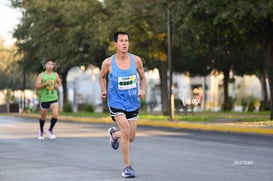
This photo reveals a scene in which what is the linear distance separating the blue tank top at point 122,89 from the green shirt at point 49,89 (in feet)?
22.2

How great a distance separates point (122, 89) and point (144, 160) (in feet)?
7.82

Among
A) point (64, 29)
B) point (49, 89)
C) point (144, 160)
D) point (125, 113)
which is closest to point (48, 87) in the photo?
point (49, 89)

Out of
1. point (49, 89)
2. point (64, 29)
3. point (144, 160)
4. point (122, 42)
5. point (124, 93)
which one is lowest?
point (144, 160)

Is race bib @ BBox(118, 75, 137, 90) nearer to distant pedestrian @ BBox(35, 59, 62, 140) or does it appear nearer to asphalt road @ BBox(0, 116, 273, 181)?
asphalt road @ BBox(0, 116, 273, 181)

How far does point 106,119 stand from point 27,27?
1470 centimetres

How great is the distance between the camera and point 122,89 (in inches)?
316

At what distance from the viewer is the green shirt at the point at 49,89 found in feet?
48.2

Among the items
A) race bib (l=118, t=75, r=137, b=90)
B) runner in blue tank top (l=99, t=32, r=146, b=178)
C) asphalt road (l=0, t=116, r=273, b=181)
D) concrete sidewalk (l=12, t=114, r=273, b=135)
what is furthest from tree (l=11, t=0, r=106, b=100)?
race bib (l=118, t=75, r=137, b=90)

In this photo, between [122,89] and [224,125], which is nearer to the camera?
[122,89]

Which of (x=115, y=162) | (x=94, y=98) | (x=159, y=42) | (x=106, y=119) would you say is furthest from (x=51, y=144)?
(x=94, y=98)

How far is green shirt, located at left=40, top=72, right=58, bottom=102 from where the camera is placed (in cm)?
1468

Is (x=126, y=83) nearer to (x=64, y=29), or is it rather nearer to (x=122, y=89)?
(x=122, y=89)

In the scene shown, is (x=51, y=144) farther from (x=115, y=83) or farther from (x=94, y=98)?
(x=94, y=98)

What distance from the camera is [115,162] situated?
9781 millimetres
